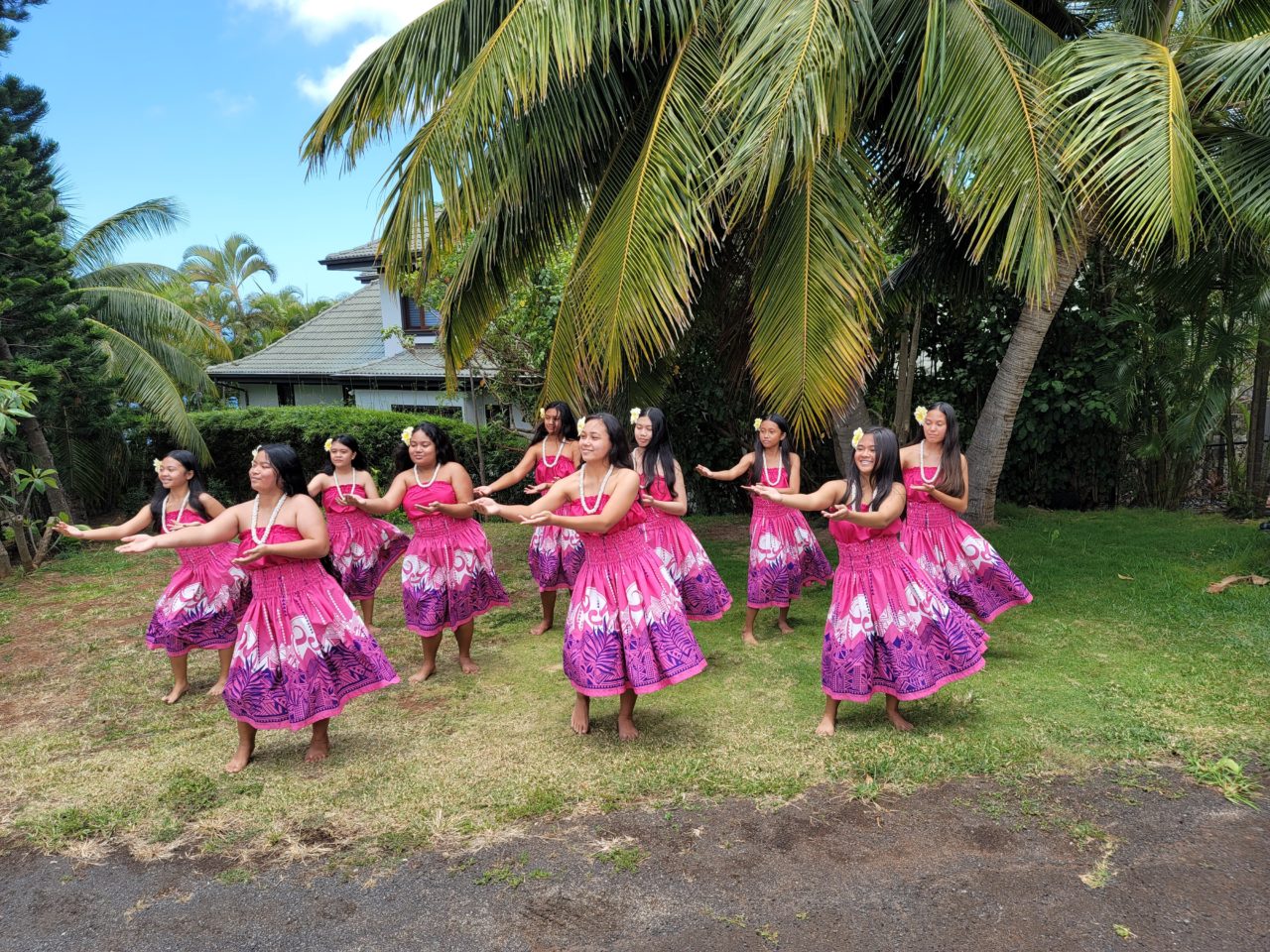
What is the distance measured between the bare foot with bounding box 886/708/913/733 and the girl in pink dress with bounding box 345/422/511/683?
2.74 meters

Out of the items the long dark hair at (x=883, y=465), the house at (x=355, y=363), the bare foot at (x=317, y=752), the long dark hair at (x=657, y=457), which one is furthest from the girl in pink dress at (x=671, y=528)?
the house at (x=355, y=363)

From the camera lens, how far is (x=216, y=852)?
12.9 ft

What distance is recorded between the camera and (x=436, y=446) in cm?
612

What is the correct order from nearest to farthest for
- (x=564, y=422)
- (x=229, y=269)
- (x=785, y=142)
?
(x=785, y=142) < (x=564, y=422) < (x=229, y=269)

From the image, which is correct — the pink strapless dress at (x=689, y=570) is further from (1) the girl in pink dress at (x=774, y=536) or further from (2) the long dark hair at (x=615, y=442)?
(2) the long dark hair at (x=615, y=442)

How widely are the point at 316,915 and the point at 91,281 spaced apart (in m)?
15.1

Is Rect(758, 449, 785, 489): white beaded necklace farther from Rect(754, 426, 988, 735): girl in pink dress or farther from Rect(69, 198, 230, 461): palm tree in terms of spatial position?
Rect(69, 198, 230, 461): palm tree

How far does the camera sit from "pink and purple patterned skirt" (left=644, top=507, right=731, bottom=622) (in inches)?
256

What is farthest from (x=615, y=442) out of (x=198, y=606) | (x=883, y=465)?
(x=198, y=606)

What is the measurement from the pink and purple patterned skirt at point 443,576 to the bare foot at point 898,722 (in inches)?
107

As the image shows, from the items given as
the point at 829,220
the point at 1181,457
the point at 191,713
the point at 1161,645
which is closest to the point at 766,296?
the point at 829,220

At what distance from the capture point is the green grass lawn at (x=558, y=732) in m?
4.27

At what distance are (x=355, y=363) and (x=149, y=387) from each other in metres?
5.97

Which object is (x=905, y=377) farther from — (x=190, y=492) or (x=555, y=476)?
(x=190, y=492)
